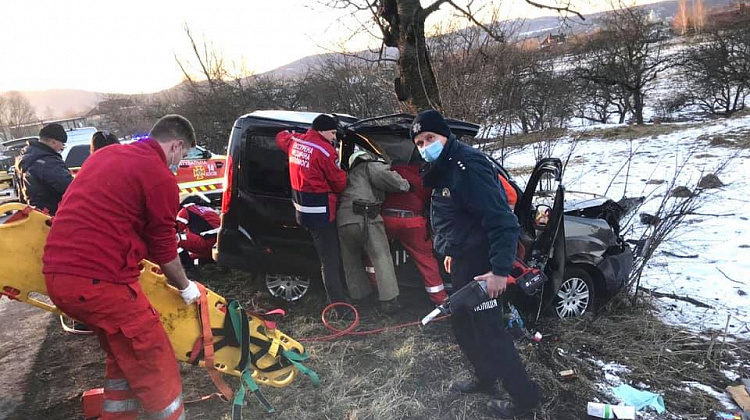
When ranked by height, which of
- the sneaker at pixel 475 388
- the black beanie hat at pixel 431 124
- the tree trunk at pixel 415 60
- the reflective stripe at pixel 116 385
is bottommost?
the sneaker at pixel 475 388

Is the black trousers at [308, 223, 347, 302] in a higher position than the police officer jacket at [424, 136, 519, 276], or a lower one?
lower

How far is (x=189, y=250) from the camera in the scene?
5328 mm

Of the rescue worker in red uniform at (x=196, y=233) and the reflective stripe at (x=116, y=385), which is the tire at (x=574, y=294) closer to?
the reflective stripe at (x=116, y=385)

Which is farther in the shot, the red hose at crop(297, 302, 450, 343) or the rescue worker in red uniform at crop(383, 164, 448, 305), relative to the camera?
the rescue worker in red uniform at crop(383, 164, 448, 305)

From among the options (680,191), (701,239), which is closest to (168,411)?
(680,191)

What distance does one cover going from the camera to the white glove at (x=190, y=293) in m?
2.68

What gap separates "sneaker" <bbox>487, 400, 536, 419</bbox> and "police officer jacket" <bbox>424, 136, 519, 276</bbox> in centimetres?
91

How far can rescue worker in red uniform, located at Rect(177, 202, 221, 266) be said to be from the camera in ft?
17.3

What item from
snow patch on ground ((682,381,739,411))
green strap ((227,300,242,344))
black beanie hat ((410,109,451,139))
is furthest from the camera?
snow patch on ground ((682,381,739,411))

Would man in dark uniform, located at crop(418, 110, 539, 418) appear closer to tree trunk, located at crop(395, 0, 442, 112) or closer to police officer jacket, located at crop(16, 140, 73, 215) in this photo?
tree trunk, located at crop(395, 0, 442, 112)

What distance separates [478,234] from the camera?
2.74m

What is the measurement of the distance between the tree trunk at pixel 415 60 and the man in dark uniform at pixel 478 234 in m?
3.54

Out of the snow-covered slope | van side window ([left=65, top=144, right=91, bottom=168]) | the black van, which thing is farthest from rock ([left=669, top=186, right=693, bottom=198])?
van side window ([left=65, top=144, right=91, bottom=168])

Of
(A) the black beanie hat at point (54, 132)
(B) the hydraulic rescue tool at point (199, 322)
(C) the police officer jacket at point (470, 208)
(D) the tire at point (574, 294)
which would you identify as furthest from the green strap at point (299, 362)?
(A) the black beanie hat at point (54, 132)
